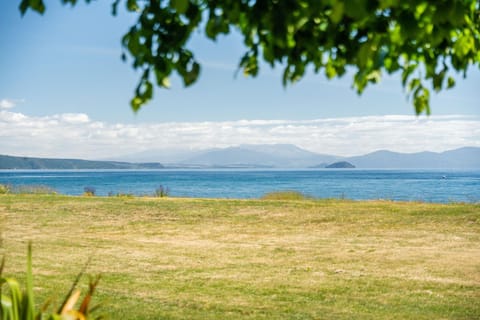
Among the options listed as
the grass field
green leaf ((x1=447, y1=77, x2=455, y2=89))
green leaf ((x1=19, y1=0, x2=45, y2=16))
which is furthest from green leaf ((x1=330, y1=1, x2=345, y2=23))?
the grass field

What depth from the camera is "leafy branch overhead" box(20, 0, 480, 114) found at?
95.4 inches

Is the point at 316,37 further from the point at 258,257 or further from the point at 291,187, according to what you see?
the point at 291,187

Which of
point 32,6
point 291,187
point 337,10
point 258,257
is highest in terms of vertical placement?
point 32,6

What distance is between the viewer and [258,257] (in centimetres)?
1068

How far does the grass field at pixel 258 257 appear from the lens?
287 inches

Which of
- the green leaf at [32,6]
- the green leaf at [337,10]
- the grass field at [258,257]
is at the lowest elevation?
the grass field at [258,257]

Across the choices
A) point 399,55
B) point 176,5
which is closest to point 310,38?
point 399,55

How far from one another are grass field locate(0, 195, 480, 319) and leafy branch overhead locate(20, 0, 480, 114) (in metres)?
3.83

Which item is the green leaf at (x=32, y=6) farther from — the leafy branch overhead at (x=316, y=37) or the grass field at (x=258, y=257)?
the grass field at (x=258, y=257)

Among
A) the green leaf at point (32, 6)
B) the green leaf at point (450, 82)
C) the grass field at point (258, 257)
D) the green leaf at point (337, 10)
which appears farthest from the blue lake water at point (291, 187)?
the green leaf at point (337, 10)

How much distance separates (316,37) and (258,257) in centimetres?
789

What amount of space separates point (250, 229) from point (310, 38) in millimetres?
11899

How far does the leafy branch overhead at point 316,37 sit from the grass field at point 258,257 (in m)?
3.83

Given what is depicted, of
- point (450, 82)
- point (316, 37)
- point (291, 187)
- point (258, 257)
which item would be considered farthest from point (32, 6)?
point (291, 187)
